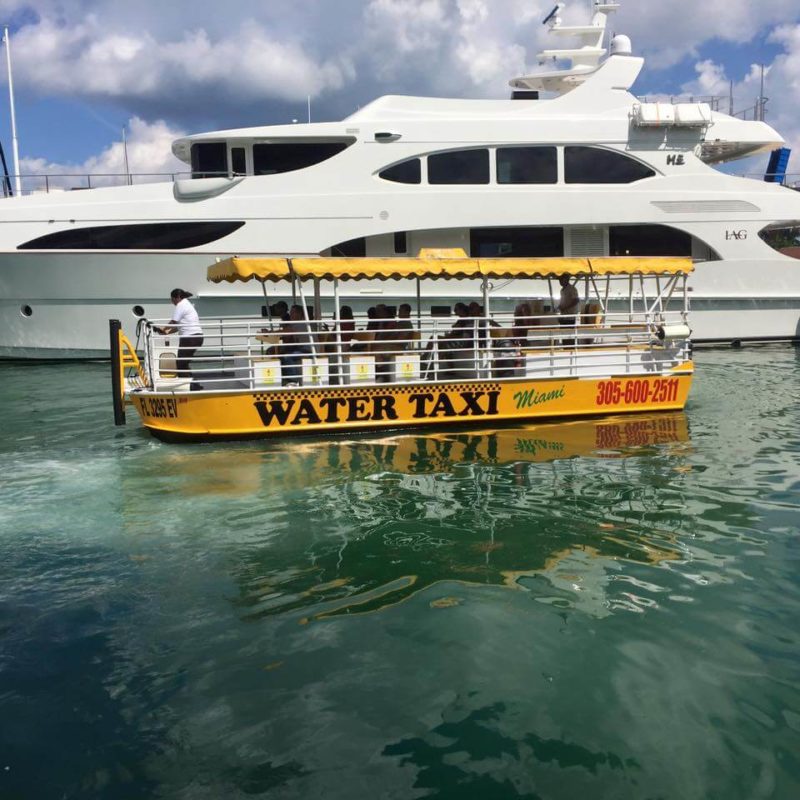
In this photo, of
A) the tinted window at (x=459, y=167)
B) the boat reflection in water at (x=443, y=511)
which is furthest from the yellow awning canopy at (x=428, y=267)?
the tinted window at (x=459, y=167)

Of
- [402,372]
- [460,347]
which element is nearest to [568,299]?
[460,347]

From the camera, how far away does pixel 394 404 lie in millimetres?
9906

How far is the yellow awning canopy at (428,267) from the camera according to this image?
9.52 metres

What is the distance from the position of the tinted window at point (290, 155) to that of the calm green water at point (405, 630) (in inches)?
412

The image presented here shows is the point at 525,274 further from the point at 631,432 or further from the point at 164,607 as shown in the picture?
the point at 164,607

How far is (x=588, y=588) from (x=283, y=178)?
44.3ft

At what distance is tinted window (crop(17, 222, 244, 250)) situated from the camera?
15.9 metres

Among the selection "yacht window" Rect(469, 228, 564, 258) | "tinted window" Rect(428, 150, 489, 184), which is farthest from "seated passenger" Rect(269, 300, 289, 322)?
"yacht window" Rect(469, 228, 564, 258)

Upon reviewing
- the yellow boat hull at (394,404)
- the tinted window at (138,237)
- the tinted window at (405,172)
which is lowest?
the yellow boat hull at (394,404)

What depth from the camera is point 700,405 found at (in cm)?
1146

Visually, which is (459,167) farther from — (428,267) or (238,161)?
(428,267)

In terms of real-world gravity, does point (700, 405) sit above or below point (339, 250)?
below

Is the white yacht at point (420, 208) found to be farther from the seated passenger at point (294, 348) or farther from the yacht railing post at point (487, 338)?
the yacht railing post at point (487, 338)

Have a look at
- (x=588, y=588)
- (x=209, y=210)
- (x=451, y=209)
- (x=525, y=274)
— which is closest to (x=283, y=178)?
(x=209, y=210)
